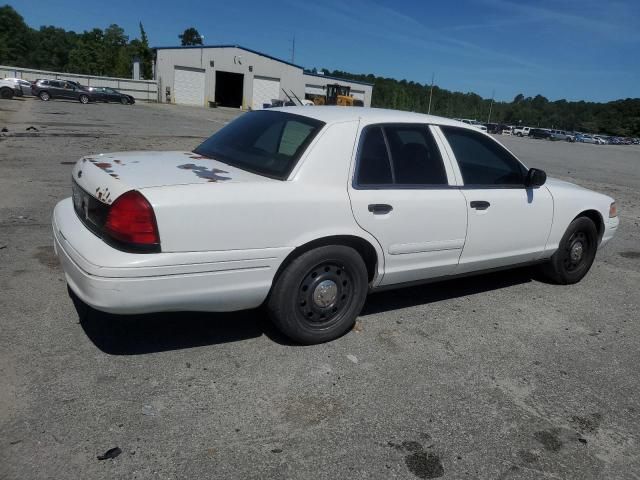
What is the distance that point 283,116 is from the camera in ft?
13.5

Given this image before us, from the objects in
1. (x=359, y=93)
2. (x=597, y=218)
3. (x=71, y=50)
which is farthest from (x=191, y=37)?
(x=597, y=218)

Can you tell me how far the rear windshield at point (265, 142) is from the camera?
140 inches

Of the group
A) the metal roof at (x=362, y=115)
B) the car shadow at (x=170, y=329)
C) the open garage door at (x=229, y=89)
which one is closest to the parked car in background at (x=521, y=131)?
the open garage door at (x=229, y=89)

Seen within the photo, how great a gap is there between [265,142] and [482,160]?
1919mm

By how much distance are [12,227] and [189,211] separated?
3.90 meters

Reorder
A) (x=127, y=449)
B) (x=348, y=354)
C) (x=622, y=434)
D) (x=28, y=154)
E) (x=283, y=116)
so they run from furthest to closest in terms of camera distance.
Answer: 1. (x=28, y=154)
2. (x=283, y=116)
3. (x=348, y=354)
4. (x=622, y=434)
5. (x=127, y=449)

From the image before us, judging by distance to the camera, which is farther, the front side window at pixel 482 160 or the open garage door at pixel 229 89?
the open garage door at pixel 229 89

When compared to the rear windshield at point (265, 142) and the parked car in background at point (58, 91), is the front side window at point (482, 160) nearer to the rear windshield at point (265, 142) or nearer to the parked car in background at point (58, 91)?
the rear windshield at point (265, 142)

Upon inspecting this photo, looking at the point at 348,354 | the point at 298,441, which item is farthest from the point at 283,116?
the point at 298,441

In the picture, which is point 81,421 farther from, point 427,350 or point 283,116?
point 283,116

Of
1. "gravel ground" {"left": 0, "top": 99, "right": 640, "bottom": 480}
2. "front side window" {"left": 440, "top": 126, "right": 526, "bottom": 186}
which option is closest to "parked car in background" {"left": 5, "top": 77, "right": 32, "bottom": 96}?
"gravel ground" {"left": 0, "top": 99, "right": 640, "bottom": 480}

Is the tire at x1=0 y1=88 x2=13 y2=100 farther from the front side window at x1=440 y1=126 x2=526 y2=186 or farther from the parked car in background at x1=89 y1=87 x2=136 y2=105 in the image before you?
the front side window at x1=440 y1=126 x2=526 y2=186

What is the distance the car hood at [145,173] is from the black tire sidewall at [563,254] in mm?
3325

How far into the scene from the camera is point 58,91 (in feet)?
124
